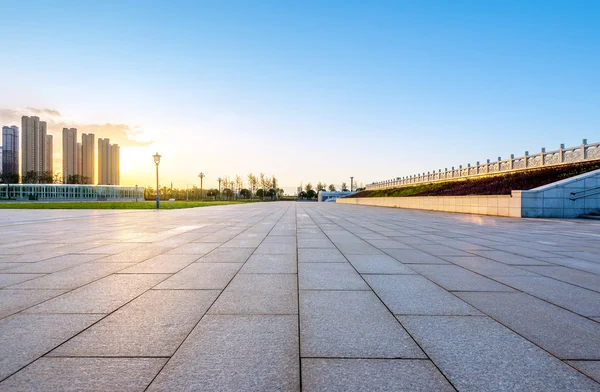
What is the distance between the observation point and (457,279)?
452cm

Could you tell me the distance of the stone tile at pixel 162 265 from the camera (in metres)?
4.89

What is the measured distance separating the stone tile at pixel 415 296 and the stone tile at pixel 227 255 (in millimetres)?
2447

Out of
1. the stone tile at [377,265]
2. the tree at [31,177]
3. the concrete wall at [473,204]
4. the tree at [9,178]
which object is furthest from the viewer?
the tree at [31,177]

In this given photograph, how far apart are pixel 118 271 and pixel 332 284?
3.24 m

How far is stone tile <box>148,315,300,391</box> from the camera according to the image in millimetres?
1983

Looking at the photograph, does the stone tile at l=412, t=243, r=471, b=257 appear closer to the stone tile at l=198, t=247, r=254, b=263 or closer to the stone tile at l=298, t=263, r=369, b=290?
the stone tile at l=298, t=263, r=369, b=290

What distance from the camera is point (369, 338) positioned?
8.61 feet

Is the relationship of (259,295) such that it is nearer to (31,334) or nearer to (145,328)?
(145,328)

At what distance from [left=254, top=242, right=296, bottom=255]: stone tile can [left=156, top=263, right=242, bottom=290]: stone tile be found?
129 centimetres

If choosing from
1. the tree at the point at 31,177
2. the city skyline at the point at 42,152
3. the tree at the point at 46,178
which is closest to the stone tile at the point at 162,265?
the tree at the point at 31,177

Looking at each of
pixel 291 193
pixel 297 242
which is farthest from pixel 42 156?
pixel 297 242

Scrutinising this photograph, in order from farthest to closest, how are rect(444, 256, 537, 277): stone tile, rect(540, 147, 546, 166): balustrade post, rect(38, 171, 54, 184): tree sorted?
rect(38, 171, 54, 184): tree
rect(540, 147, 546, 166): balustrade post
rect(444, 256, 537, 277): stone tile

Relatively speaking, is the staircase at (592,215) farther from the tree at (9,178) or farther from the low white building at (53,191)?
the tree at (9,178)

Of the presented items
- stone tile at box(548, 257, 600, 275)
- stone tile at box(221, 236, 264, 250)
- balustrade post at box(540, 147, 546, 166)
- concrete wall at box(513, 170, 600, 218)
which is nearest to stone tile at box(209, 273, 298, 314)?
stone tile at box(221, 236, 264, 250)
